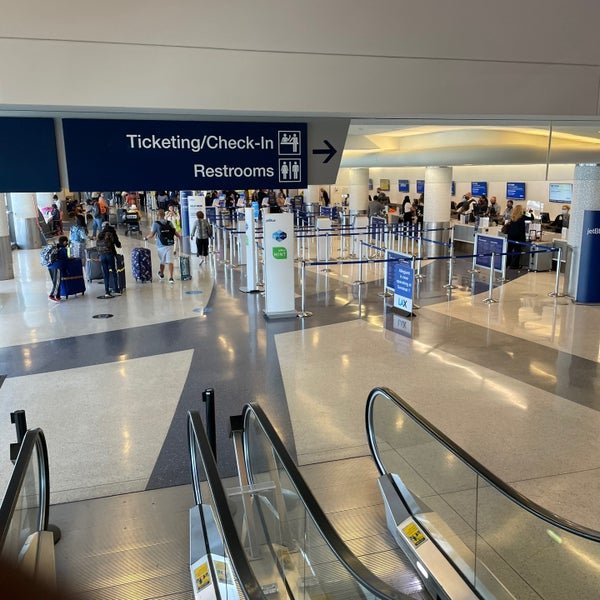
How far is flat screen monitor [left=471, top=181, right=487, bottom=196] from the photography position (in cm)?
2652

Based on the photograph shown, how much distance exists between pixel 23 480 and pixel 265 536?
1.84 metres

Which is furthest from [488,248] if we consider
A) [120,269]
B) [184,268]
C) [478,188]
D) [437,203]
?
[478,188]

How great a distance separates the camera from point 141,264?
1474 centimetres

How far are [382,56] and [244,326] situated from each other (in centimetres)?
741

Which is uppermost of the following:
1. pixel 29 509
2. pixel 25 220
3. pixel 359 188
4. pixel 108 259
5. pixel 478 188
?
pixel 359 188

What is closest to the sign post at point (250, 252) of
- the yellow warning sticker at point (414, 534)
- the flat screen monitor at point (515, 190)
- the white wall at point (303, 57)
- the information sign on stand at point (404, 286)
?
the information sign on stand at point (404, 286)

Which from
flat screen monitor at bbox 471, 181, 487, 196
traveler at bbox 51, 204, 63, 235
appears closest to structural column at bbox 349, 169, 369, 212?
flat screen monitor at bbox 471, 181, 487, 196

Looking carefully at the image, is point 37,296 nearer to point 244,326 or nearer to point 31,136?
point 244,326

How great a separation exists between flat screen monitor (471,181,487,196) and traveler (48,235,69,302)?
64.0ft

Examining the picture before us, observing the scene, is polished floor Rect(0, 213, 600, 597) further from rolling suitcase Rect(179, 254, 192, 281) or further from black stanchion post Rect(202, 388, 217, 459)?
rolling suitcase Rect(179, 254, 192, 281)

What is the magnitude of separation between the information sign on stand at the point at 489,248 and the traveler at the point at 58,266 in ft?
32.4

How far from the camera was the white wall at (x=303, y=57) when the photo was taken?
10.9 ft

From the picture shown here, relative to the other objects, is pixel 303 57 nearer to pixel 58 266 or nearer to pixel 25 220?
pixel 58 266

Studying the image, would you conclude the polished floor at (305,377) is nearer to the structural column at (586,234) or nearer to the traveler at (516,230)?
the structural column at (586,234)
